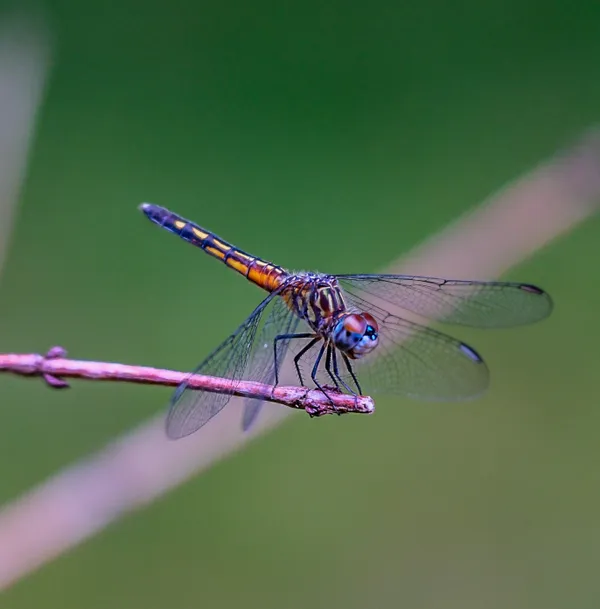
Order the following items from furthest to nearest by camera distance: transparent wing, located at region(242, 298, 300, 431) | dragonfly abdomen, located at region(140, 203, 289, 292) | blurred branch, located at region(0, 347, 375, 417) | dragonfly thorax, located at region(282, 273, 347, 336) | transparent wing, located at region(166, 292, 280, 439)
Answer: dragonfly abdomen, located at region(140, 203, 289, 292), dragonfly thorax, located at region(282, 273, 347, 336), transparent wing, located at region(242, 298, 300, 431), transparent wing, located at region(166, 292, 280, 439), blurred branch, located at region(0, 347, 375, 417)

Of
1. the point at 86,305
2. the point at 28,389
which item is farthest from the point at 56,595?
the point at 86,305

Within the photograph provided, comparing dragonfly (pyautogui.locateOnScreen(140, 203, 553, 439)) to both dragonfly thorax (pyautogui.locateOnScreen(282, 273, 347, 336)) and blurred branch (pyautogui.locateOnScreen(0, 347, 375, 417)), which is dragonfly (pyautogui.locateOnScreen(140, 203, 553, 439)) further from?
blurred branch (pyautogui.locateOnScreen(0, 347, 375, 417))

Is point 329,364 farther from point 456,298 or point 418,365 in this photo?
point 456,298

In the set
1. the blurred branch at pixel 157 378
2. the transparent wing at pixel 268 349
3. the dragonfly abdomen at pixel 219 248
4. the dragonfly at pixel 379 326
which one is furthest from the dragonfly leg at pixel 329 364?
the dragonfly abdomen at pixel 219 248

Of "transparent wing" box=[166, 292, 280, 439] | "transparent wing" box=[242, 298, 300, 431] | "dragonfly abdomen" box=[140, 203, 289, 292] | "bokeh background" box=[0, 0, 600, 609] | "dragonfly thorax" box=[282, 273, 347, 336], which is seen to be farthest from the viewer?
"bokeh background" box=[0, 0, 600, 609]

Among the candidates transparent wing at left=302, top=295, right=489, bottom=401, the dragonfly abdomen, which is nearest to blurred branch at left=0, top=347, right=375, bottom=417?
transparent wing at left=302, top=295, right=489, bottom=401

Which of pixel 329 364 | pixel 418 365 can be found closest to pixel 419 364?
pixel 418 365

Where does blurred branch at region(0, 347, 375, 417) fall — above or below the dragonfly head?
below
